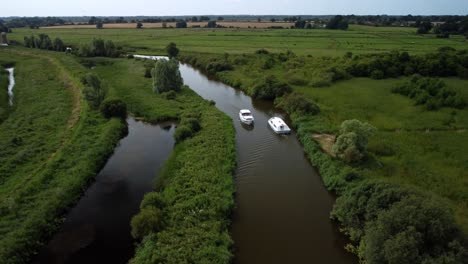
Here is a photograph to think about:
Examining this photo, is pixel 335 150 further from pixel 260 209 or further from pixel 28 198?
pixel 28 198

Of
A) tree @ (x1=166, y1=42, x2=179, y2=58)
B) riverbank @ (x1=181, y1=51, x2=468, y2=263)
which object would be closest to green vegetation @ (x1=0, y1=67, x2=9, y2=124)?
riverbank @ (x1=181, y1=51, x2=468, y2=263)

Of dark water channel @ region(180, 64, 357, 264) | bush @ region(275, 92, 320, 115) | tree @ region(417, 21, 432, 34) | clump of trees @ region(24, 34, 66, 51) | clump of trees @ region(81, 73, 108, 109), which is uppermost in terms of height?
tree @ region(417, 21, 432, 34)

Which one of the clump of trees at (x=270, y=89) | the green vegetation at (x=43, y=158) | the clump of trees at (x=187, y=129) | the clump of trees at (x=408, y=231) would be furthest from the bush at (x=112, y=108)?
the clump of trees at (x=408, y=231)

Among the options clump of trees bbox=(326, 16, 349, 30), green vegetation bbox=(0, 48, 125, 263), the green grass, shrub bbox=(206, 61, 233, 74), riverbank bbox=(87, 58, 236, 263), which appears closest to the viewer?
riverbank bbox=(87, 58, 236, 263)

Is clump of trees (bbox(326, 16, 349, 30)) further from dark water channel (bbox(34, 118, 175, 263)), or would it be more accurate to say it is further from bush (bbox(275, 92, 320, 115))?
dark water channel (bbox(34, 118, 175, 263))

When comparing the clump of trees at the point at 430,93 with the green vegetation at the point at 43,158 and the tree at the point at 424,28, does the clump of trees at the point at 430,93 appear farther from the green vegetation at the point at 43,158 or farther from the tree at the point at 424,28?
the tree at the point at 424,28

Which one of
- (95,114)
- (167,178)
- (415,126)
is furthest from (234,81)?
(167,178)

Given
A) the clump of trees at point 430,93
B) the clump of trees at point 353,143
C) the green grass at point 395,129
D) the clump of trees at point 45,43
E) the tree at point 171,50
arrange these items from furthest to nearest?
the clump of trees at point 45,43, the tree at point 171,50, the clump of trees at point 430,93, the clump of trees at point 353,143, the green grass at point 395,129
